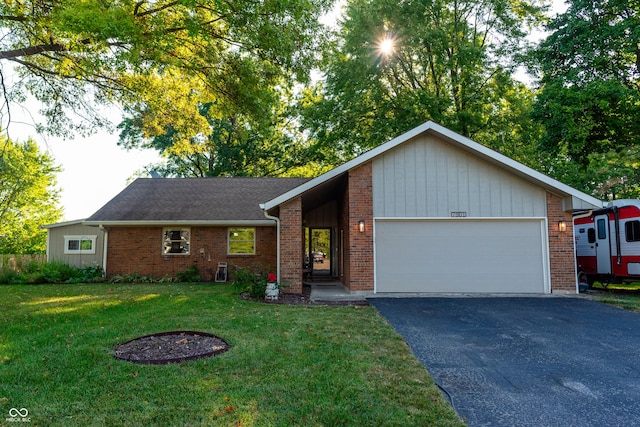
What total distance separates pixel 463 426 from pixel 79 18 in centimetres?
796

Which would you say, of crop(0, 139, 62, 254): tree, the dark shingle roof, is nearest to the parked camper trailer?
the dark shingle roof

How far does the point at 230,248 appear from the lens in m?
14.7

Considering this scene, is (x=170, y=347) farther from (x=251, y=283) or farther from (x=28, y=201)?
(x=28, y=201)

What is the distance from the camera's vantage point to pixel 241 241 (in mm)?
14773

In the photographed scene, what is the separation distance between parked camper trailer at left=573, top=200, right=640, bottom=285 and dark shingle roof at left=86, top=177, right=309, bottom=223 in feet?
38.6

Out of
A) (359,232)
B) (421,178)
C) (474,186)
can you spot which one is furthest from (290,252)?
(474,186)

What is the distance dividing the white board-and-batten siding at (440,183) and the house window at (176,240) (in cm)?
803

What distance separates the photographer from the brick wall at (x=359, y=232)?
1047cm

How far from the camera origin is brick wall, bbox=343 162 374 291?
412 inches

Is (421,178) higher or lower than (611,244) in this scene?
higher

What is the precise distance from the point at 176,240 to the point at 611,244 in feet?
49.9

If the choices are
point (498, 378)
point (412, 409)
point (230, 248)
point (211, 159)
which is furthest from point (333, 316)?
point (211, 159)

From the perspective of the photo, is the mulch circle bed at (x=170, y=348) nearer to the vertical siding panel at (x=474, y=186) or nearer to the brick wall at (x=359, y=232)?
the brick wall at (x=359, y=232)

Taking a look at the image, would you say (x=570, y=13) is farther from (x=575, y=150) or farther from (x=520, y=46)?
(x=575, y=150)
